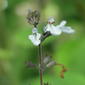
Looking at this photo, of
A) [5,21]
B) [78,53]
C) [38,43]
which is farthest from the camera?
[5,21]

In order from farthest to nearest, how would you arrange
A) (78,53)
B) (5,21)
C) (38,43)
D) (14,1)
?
(14,1) → (5,21) → (78,53) → (38,43)

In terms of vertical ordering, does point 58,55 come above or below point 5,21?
below

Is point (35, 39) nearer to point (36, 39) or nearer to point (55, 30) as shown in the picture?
point (36, 39)

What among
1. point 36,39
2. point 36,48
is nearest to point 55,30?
point 36,39

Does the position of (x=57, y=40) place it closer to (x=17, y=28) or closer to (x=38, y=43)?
(x=17, y=28)

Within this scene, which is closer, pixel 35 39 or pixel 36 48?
pixel 35 39

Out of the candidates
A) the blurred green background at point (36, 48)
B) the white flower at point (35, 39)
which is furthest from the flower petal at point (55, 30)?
the blurred green background at point (36, 48)

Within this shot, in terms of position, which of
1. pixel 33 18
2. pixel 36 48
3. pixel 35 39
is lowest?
pixel 35 39

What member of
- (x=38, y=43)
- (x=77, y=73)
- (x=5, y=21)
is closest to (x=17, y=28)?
(x=5, y=21)

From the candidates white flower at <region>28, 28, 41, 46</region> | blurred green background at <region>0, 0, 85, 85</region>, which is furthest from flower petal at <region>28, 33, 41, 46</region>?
blurred green background at <region>0, 0, 85, 85</region>

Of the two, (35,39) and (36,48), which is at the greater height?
(36,48)
